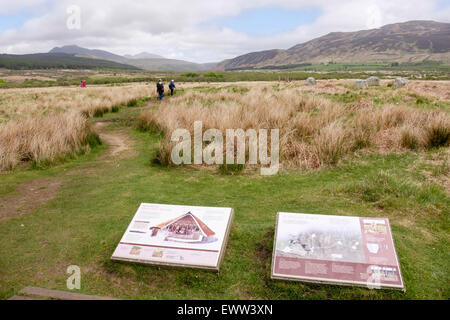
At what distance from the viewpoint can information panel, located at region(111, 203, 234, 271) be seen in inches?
131

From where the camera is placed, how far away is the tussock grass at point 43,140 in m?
7.37

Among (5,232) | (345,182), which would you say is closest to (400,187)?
(345,182)

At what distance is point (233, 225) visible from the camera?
4.24 meters

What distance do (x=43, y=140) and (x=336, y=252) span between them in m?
7.30

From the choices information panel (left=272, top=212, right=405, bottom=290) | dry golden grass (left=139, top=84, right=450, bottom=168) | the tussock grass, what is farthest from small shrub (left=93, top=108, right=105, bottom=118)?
information panel (left=272, top=212, right=405, bottom=290)

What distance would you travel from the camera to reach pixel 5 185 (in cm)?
613

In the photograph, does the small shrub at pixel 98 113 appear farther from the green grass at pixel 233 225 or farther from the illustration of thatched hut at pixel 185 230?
the illustration of thatched hut at pixel 185 230

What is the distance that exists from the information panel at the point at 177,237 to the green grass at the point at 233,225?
0.55ft

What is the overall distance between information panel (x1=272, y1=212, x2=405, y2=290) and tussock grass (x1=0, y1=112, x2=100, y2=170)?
20.2 ft

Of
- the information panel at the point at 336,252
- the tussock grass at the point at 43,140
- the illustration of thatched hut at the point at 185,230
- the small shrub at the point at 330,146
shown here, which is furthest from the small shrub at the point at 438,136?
the tussock grass at the point at 43,140

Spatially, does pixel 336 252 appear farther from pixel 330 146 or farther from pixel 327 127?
pixel 327 127

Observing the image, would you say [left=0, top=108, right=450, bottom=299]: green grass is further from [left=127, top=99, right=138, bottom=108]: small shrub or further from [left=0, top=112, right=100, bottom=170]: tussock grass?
[left=127, top=99, right=138, bottom=108]: small shrub

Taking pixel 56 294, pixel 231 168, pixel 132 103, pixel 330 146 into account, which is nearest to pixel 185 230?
pixel 56 294

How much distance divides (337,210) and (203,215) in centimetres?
204
